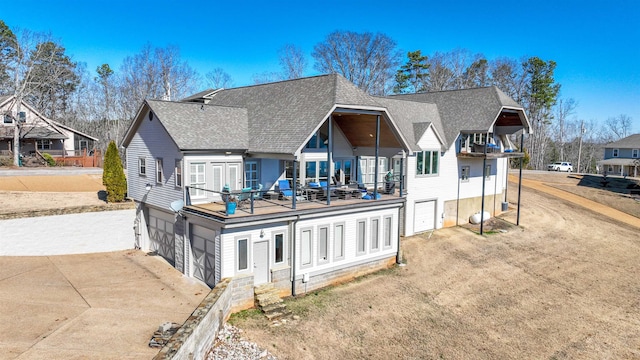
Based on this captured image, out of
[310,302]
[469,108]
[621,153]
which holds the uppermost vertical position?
[469,108]

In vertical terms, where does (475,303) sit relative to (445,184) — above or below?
below

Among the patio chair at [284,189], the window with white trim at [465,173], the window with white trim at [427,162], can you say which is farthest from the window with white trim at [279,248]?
the window with white trim at [465,173]

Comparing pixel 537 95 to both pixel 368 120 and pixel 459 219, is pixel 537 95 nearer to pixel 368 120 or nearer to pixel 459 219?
pixel 459 219

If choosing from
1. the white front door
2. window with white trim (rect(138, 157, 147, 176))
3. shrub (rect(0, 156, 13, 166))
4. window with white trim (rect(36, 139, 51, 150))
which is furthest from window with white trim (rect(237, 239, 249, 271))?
window with white trim (rect(36, 139, 51, 150))

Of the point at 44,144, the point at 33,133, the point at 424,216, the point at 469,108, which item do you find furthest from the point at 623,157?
the point at 44,144

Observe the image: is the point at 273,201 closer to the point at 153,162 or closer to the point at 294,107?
the point at 294,107

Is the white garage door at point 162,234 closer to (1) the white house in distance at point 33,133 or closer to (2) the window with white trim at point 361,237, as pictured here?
(2) the window with white trim at point 361,237

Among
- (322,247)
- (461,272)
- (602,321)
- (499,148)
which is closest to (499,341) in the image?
(602,321)
